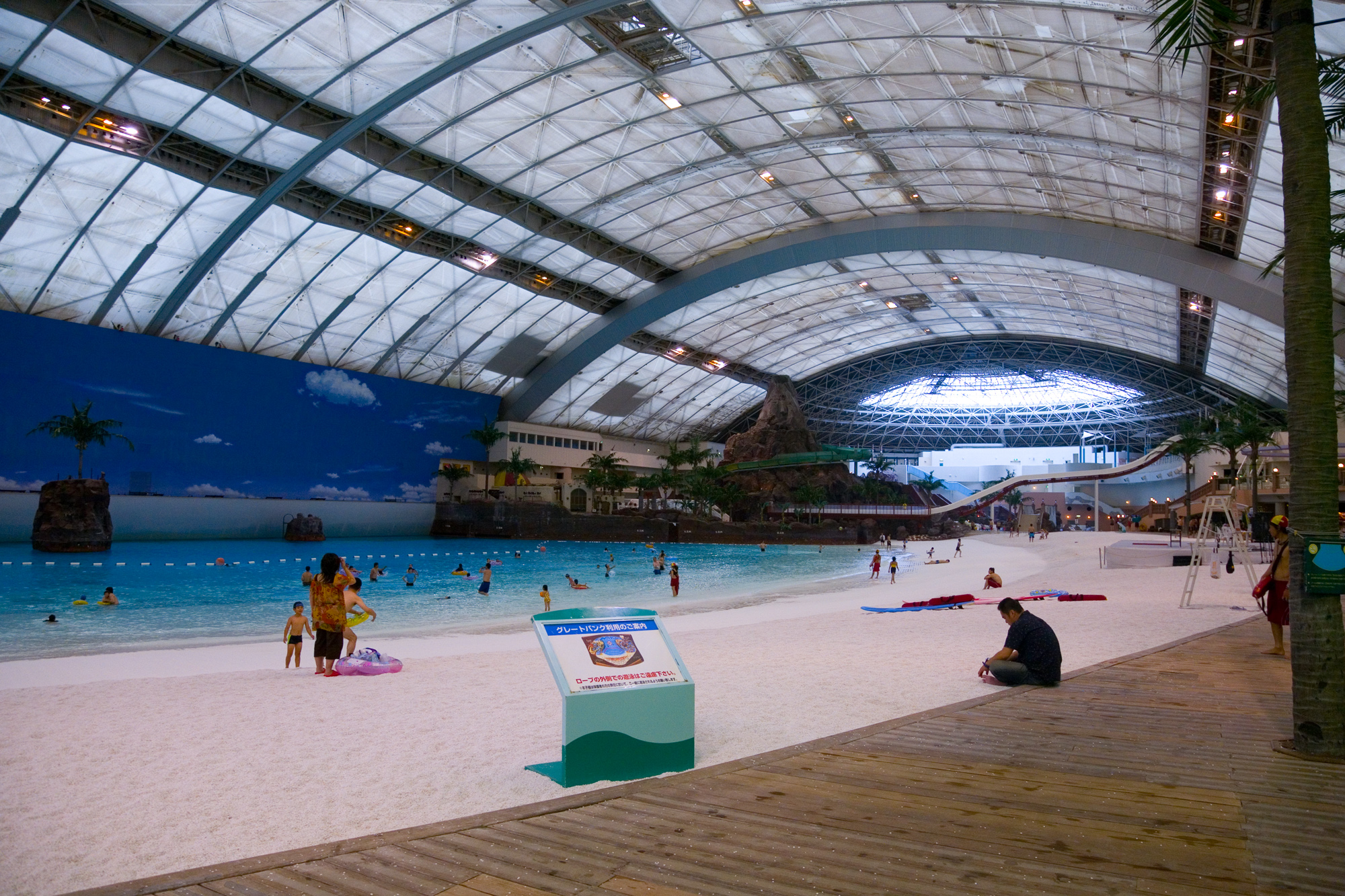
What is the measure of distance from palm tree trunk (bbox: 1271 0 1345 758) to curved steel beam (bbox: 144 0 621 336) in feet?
81.0

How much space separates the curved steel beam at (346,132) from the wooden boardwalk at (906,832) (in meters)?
27.2

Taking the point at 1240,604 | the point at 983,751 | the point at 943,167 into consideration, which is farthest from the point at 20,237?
Result: the point at 1240,604

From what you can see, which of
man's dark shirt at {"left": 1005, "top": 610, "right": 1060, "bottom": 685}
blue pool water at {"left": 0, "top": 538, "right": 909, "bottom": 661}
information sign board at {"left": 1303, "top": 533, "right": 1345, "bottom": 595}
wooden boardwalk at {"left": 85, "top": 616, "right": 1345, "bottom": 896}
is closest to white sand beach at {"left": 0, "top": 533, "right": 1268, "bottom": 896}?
man's dark shirt at {"left": 1005, "top": 610, "right": 1060, "bottom": 685}

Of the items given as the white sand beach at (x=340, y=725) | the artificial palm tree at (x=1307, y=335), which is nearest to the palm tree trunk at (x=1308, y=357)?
the artificial palm tree at (x=1307, y=335)

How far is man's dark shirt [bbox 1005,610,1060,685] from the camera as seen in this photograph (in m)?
8.84

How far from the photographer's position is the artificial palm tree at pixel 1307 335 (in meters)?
6.15

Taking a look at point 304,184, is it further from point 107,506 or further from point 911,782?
point 911,782

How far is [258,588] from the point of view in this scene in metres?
30.7

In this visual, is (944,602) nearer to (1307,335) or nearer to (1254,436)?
(1307,335)

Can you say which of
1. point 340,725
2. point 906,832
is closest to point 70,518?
point 340,725

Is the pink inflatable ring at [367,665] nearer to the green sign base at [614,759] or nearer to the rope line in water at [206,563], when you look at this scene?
the green sign base at [614,759]

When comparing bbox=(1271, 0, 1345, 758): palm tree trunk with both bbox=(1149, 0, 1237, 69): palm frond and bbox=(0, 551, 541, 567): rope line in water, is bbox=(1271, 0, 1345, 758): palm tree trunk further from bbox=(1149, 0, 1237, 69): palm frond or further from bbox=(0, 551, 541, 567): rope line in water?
bbox=(0, 551, 541, 567): rope line in water

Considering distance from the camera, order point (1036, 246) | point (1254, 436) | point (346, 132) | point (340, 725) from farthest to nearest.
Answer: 1. point (1254, 436)
2. point (1036, 246)
3. point (346, 132)
4. point (340, 725)

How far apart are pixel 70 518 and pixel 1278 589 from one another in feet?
148
